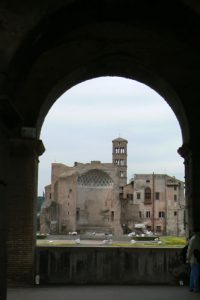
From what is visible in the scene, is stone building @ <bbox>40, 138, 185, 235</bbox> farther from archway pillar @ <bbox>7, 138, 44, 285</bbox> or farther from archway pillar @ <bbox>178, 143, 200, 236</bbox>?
archway pillar @ <bbox>178, 143, 200, 236</bbox>

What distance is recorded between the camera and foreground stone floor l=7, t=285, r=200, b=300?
11500mm

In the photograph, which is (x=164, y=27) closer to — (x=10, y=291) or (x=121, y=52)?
(x=121, y=52)

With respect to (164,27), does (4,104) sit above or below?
below

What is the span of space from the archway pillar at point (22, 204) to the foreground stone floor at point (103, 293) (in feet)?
2.90

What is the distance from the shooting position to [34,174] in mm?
14000

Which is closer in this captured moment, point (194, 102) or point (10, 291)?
point (10, 291)

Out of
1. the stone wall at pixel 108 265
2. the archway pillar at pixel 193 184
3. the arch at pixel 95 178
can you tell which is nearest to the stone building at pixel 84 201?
the arch at pixel 95 178

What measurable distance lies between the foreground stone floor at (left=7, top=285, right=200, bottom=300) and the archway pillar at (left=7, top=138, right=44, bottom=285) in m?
0.89

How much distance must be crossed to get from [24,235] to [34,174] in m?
1.50

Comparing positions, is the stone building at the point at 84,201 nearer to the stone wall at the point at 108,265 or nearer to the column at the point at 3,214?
the stone wall at the point at 108,265

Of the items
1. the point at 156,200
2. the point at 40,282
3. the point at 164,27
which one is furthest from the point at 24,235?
the point at 156,200

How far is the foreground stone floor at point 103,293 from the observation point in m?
11.5

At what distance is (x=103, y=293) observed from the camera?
12.3 m

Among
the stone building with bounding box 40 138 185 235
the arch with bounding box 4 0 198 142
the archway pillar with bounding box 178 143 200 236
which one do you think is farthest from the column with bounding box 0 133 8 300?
the stone building with bounding box 40 138 185 235
